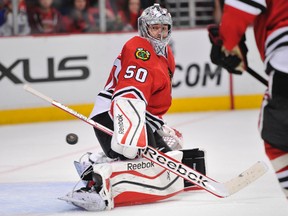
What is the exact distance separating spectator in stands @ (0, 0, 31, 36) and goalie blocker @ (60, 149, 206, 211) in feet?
12.7

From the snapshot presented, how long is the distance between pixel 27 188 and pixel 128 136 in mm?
1114

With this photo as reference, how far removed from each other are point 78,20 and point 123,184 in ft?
15.2

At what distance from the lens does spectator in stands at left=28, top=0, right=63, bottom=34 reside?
8516 mm

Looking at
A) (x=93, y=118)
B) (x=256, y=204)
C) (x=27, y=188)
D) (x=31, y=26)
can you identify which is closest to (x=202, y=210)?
(x=256, y=204)

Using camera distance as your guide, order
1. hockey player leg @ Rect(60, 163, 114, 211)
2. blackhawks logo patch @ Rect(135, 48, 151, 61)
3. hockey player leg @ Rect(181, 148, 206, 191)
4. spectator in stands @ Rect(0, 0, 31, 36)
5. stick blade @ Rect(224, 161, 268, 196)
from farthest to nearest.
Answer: spectator in stands @ Rect(0, 0, 31, 36) < hockey player leg @ Rect(181, 148, 206, 191) < blackhawks logo patch @ Rect(135, 48, 151, 61) < hockey player leg @ Rect(60, 163, 114, 211) < stick blade @ Rect(224, 161, 268, 196)

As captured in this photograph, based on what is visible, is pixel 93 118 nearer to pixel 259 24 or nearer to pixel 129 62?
pixel 129 62

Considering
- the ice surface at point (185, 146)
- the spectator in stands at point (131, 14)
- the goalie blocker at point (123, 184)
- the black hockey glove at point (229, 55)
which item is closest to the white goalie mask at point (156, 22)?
the goalie blocker at point (123, 184)

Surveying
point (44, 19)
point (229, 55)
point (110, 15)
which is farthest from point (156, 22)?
point (110, 15)

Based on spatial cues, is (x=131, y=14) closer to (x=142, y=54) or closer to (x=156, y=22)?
(x=156, y=22)

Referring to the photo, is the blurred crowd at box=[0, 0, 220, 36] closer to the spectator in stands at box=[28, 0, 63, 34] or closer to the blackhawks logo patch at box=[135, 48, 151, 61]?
the spectator in stands at box=[28, 0, 63, 34]

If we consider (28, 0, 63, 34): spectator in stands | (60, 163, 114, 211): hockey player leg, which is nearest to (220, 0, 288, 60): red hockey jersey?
(60, 163, 114, 211): hockey player leg

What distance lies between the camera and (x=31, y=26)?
8469 millimetres

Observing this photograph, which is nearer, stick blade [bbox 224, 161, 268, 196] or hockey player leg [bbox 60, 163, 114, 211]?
stick blade [bbox 224, 161, 268, 196]

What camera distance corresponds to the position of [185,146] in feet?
21.8
